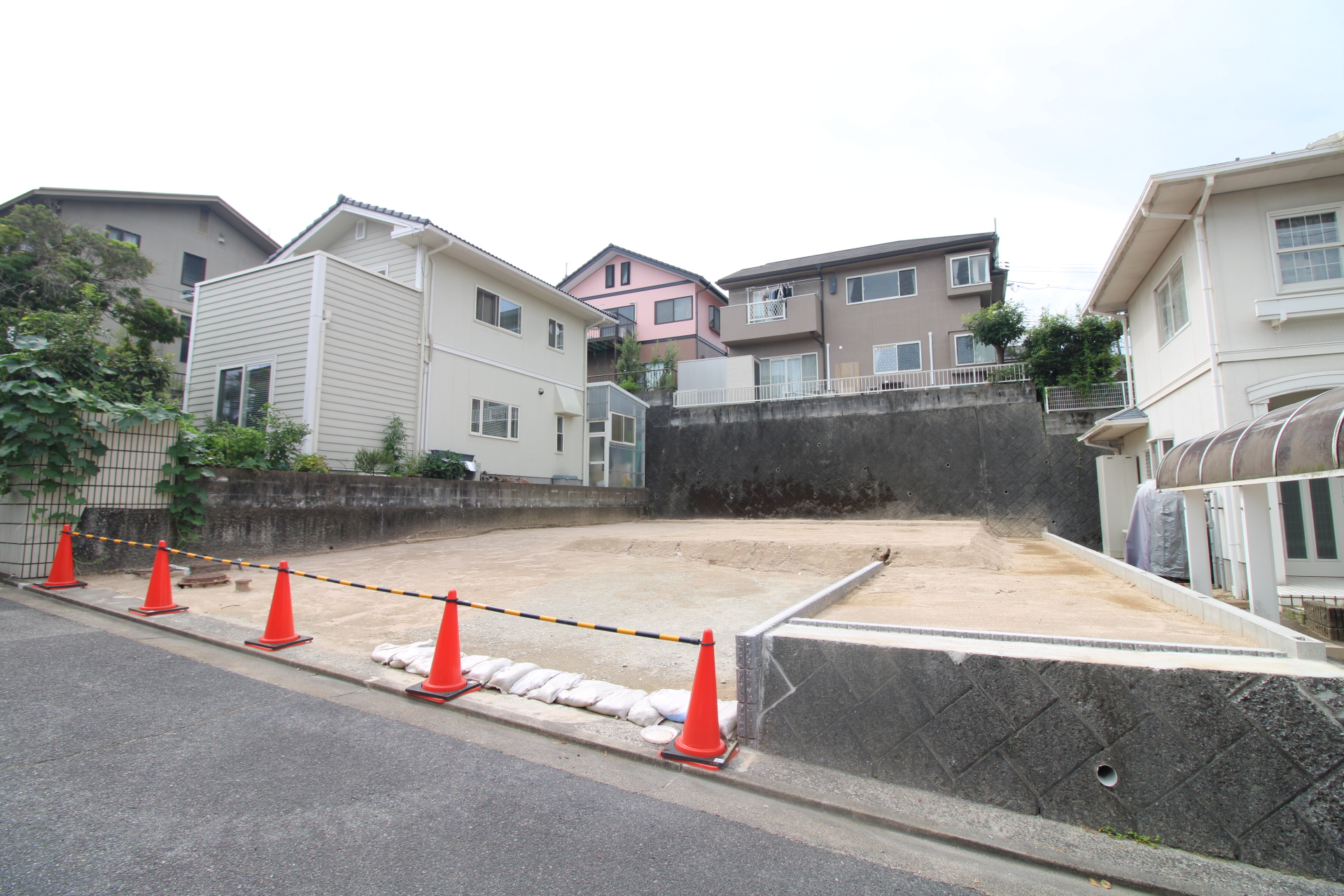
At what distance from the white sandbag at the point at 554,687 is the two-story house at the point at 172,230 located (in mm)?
21150

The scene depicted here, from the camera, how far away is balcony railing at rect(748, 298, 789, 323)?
Result: 23.6 metres

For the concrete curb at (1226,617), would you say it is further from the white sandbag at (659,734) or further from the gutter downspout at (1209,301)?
the white sandbag at (659,734)

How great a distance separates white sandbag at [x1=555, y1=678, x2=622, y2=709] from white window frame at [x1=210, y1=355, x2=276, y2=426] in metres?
10.9

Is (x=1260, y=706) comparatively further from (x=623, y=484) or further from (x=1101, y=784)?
(x=623, y=484)

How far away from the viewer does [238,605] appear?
629cm

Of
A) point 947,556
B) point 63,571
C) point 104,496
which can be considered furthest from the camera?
point 947,556

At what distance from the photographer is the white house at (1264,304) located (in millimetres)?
7484

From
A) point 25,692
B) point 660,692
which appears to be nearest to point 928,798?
point 660,692

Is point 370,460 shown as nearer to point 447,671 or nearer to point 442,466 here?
point 442,466

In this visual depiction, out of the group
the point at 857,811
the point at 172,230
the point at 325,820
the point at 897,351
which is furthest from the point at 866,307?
the point at 172,230

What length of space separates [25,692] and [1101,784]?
5770mm

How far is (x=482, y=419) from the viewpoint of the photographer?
15.5 m

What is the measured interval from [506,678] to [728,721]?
158 cm

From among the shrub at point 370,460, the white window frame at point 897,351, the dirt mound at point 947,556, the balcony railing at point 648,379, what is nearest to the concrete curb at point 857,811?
the dirt mound at point 947,556
